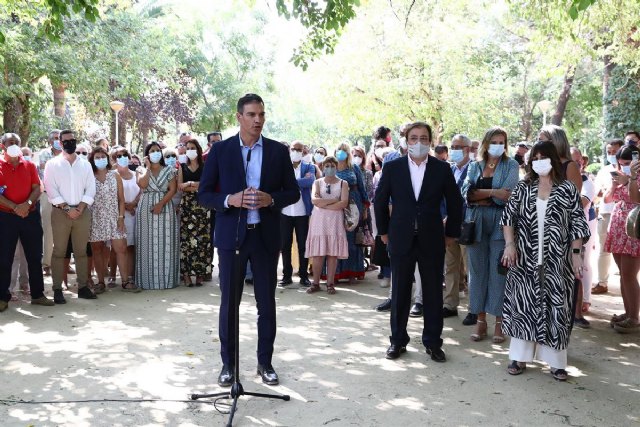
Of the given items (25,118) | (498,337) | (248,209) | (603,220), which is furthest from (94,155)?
(25,118)

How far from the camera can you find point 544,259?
5703mm

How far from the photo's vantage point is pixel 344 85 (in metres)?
26.2

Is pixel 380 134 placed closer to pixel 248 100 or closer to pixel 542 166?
pixel 542 166

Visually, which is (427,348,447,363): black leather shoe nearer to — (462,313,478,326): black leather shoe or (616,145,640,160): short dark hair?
(462,313,478,326): black leather shoe

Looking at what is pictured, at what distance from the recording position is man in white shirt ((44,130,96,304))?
8742 millimetres

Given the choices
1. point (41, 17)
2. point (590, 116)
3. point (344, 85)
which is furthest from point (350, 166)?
point (590, 116)

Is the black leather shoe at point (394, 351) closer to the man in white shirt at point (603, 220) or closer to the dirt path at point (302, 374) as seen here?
the dirt path at point (302, 374)

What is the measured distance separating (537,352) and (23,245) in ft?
20.6

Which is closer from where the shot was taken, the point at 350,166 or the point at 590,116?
the point at 350,166

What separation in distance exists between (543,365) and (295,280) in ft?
16.9

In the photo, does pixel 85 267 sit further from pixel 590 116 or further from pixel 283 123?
pixel 283 123

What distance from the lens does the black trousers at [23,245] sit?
8430 mm

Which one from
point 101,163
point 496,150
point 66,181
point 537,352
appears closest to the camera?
point 537,352

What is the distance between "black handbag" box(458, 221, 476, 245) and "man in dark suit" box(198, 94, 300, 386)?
213 cm
